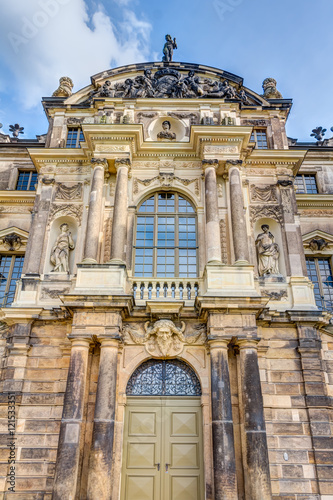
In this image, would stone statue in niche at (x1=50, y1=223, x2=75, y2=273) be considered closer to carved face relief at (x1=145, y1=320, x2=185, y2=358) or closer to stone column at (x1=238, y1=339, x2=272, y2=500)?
carved face relief at (x1=145, y1=320, x2=185, y2=358)

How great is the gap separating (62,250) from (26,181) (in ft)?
19.6

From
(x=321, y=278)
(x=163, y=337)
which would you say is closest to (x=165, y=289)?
(x=163, y=337)

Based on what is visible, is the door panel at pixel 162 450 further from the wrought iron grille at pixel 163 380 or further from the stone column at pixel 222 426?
the stone column at pixel 222 426

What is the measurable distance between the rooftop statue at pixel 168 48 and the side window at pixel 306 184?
7485 millimetres

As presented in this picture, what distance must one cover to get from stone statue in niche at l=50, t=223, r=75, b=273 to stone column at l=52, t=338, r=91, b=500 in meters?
3.04

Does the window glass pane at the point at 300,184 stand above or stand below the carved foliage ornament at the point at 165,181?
above

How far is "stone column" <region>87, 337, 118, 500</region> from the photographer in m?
9.71

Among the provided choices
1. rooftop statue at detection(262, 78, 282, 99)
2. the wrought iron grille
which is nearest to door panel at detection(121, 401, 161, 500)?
the wrought iron grille

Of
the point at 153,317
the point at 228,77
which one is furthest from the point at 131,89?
the point at 153,317

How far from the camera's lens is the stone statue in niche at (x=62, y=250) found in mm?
13297

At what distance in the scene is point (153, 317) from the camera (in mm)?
11938

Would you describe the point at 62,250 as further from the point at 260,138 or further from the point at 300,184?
the point at 300,184

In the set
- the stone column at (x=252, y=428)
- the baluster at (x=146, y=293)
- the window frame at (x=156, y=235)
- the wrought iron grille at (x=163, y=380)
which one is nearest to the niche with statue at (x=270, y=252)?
the window frame at (x=156, y=235)

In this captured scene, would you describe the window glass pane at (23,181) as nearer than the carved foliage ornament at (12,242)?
No
